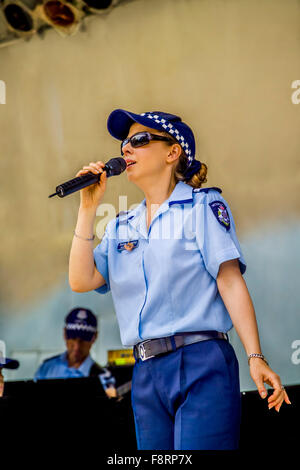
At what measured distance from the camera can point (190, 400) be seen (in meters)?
1.55

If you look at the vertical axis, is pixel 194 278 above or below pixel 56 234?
below

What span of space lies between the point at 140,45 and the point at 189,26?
1.50ft

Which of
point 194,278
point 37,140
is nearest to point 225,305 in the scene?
point 194,278

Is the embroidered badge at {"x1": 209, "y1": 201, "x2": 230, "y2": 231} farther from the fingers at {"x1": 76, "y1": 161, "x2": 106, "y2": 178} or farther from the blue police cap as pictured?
the fingers at {"x1": 76, "y1": 161, "x2": 106, "y2": 178}

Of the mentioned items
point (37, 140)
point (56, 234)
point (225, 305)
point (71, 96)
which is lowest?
point (225, 305)

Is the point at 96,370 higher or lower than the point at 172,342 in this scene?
lower

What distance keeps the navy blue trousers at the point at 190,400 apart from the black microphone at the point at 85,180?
1.93 feet

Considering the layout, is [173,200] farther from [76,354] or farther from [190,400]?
[76,354]

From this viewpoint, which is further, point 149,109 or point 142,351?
point 149,109

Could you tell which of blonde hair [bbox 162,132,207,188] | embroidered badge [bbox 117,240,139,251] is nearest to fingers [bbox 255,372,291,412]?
embroidered badge [bbox 117,240,139,251]

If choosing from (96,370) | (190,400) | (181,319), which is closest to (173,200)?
(181,319)

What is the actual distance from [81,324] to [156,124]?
11.6 ft

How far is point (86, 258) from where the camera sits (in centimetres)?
182
